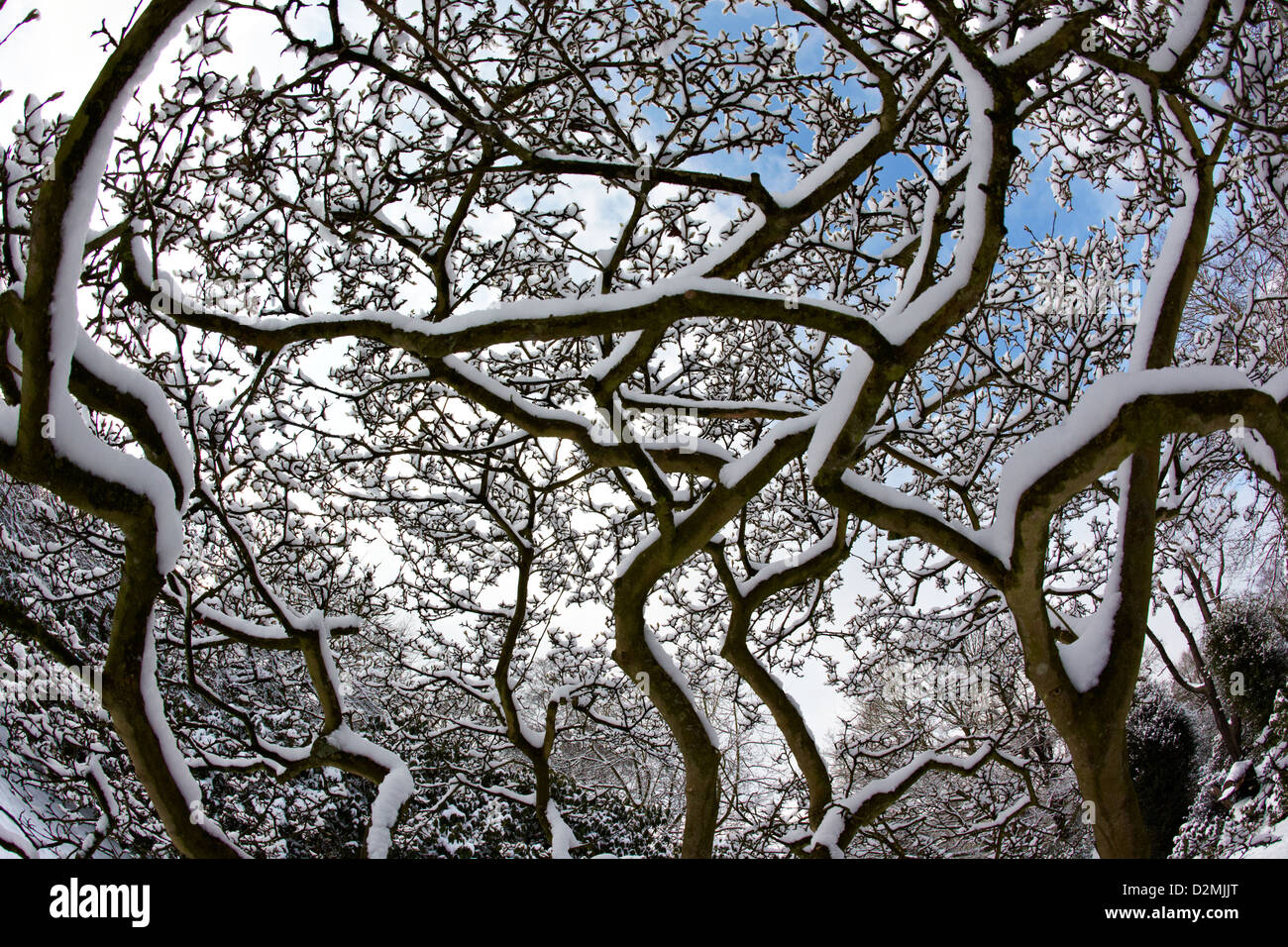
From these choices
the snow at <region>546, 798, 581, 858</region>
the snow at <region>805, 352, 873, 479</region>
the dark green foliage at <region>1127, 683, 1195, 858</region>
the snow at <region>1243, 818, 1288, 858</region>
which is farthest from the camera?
the dark green foliage at <region>1127, 683, 1195, 858</region>

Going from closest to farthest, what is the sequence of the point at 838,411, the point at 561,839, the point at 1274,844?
the point at 838,411 → the point at 561,839 → the point at 1274,844

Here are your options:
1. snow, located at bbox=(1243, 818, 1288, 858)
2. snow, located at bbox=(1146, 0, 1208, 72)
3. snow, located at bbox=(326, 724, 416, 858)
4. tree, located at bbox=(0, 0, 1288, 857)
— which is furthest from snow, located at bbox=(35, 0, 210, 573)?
snow, located at bbox=(1243, 818, 1288, 858)

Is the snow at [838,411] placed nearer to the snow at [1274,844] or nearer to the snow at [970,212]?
the snow at [970,212]

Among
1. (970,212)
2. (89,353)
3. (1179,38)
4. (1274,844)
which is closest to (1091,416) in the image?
(970,212)

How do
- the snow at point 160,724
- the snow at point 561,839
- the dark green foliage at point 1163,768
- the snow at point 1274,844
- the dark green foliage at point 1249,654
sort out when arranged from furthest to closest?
the dark green foliage at point 1163,768 → the dark green foliage at point 1249,654 → the snow at point 1274,844 → the snow at point 561,839 → the snow at point 160,724

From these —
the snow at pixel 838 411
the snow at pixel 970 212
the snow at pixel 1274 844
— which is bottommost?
the snow at pixel 1274 844

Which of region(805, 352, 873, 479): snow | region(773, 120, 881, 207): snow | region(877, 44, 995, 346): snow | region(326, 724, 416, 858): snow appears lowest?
region(326, 724, 416, 858): snow

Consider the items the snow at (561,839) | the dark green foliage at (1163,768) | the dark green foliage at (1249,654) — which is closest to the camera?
Result: the snow at (561,839)

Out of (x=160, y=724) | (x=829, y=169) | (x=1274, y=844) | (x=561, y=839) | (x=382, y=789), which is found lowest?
(x=1274, y=844)

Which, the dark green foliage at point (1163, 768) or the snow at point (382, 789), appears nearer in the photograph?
the snow at point (382, 789)

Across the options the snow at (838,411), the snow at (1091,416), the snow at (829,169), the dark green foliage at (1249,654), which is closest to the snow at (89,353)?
the snow at (829,169)

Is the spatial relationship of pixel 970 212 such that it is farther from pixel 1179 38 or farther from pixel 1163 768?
pixel 1163 768

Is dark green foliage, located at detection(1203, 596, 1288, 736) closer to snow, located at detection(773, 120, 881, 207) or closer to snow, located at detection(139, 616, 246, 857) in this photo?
snow, located at detection(773, 120, 881, 207)

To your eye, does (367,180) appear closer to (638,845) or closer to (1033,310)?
(1033,310)
